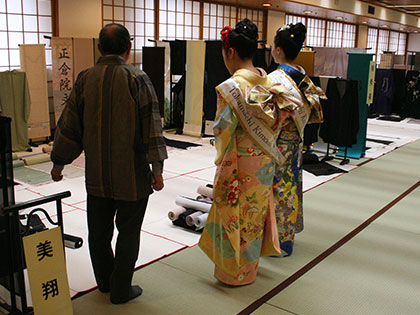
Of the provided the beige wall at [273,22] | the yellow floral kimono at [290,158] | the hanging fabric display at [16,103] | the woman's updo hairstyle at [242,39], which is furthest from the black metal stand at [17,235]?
the beige wall at [273,22]

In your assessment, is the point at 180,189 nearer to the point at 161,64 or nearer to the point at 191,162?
the point at 191,162

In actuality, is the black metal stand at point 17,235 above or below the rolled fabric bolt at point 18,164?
above

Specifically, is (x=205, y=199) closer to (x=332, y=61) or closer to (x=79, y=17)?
(x=79, y=17)

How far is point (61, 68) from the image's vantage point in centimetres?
578

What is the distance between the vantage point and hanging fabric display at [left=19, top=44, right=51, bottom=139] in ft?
18.3

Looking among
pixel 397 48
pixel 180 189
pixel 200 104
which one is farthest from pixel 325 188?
pixel 397 48

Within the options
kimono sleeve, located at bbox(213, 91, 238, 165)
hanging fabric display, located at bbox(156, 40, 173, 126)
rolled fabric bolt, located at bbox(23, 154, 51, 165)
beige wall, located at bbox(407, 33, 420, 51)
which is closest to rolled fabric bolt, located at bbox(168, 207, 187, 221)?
kimono sleeve, located at bbox(213, 91, 238, 165)

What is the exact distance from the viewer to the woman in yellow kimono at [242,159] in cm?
221

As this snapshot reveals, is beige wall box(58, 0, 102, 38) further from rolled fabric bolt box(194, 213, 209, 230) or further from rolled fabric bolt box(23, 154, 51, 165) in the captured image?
rolled fabric bolt box(194, 213, 209, 230)

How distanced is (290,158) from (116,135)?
1134 mm

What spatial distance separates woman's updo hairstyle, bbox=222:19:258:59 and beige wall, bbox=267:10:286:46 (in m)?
→ 8.15

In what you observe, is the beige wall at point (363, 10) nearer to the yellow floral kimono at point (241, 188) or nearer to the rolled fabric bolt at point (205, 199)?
the rolled fabric bolt at point (205, 199)

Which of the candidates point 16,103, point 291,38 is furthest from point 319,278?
point 16,103

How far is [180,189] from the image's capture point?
4.16 meters
